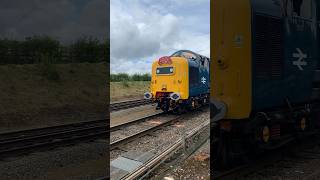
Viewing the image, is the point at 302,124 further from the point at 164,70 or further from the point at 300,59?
the point at 164,70

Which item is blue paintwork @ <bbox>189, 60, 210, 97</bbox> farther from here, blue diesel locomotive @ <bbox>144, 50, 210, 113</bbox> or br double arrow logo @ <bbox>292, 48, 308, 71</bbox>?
br double arrow logo @ <bbox>292, 48, 308, 71</bbox>

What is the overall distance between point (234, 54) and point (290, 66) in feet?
4.78

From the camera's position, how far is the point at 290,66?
728cm

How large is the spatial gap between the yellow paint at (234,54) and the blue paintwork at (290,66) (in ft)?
0.54

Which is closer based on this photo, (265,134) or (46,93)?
(265,134)

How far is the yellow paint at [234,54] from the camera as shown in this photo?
635 cm

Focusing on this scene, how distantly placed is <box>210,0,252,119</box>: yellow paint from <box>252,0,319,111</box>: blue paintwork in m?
0.16

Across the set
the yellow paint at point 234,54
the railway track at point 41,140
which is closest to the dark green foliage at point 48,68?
the railway track at point 41,140

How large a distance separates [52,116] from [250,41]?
604 inches

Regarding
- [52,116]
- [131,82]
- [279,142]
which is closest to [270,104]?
[279,142]

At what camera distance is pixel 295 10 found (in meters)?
7.42

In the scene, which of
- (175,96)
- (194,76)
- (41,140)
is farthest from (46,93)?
(41,140)

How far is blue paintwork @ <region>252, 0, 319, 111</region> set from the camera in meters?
6.62

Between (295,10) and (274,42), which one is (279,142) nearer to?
(274,42)
